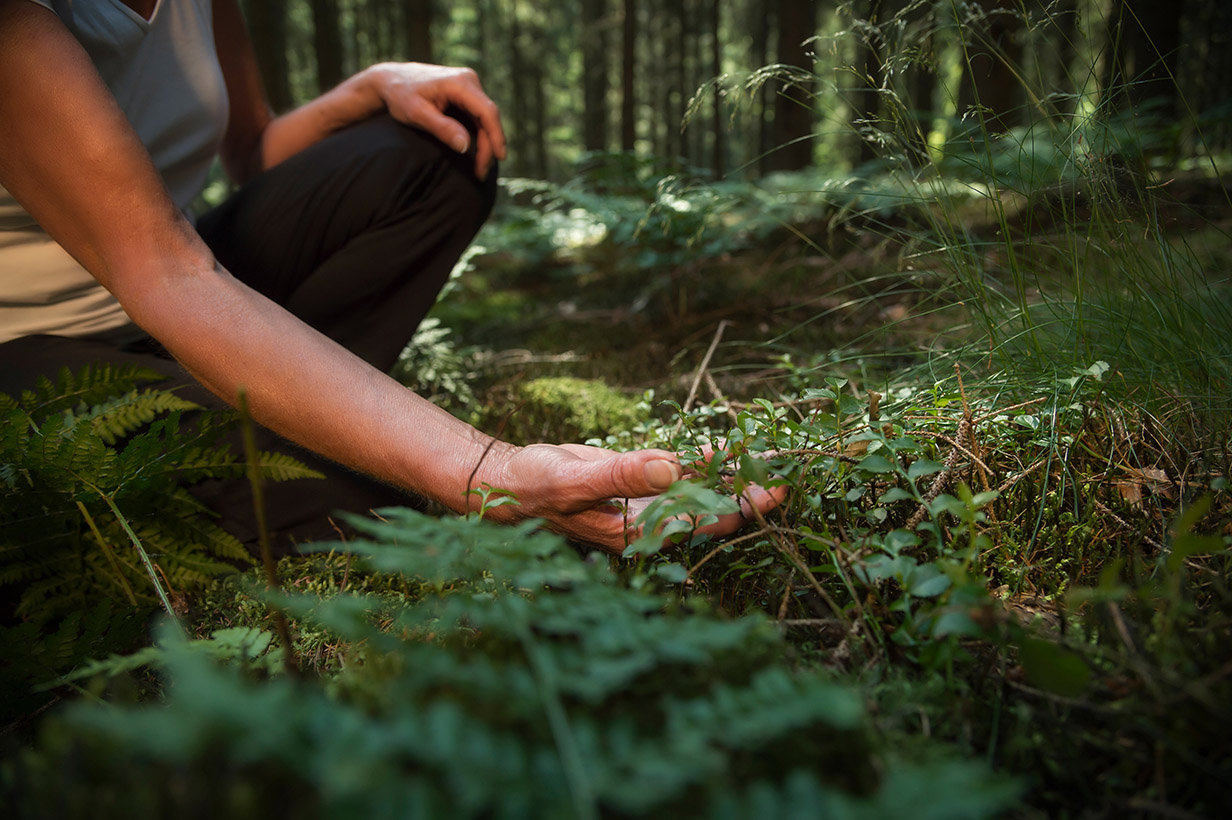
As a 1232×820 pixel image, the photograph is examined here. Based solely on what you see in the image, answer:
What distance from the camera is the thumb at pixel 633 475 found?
47.6 inches

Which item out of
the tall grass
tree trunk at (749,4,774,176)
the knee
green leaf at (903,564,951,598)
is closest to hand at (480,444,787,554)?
green leaf at (903,564,951,598)

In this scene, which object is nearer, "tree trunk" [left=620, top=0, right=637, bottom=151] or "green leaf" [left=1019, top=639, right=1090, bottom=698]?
"green leaf" [left=1019, top=639, right=1090, bottom=698]

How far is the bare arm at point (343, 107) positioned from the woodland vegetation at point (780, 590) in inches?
37.7

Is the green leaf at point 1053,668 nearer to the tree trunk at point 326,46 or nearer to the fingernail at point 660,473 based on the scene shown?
the fingernail at point 660,473

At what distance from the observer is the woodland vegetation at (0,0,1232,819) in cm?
56

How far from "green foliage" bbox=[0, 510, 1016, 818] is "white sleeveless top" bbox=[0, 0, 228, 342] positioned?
1.65 meters

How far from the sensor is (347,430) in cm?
143

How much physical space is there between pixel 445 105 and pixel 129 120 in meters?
1.20

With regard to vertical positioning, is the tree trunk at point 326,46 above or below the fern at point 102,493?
above

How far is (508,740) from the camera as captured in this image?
21.7 inches

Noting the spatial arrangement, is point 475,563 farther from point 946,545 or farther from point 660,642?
point 946,545

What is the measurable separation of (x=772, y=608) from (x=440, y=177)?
2112 millimetres

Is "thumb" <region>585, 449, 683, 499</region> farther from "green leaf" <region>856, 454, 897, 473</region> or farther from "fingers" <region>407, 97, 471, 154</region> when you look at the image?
"fingers" <region>407, 97, 471, 154</region>

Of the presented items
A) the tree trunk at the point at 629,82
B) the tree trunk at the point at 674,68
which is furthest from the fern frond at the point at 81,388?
the tree trunk at the point at 674,68
